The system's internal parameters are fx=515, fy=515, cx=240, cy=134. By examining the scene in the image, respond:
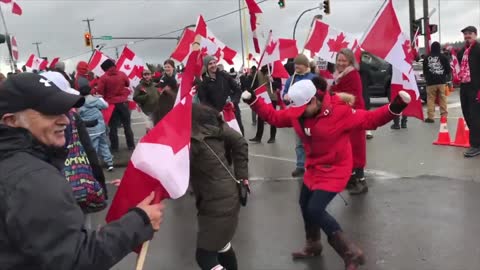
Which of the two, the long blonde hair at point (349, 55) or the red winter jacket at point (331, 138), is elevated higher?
the long blonde hair at point (349, 55)

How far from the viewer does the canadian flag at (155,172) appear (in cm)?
232

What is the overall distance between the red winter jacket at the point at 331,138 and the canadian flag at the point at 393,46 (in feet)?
4.72

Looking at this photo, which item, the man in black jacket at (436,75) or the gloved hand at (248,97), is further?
the man in black jacket at (436,75)

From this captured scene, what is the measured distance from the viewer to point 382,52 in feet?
18.2

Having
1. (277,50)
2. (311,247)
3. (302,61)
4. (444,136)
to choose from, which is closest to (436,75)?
(444,136)

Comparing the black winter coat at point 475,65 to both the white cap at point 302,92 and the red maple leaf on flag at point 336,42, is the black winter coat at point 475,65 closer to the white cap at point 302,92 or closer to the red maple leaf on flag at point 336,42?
the red maple leaf on flag at point 336,42

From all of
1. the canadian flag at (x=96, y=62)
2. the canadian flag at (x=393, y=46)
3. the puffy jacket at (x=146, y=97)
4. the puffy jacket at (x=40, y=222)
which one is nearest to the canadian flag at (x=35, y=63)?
the canadian flag at (x=96, y=62)

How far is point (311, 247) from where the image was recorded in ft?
15.1

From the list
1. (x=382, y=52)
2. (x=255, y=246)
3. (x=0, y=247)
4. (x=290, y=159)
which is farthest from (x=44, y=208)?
(x=290, y=159)

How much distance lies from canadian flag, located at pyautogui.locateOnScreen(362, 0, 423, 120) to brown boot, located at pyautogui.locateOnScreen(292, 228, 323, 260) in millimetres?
1885

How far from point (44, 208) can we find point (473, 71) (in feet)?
26.3

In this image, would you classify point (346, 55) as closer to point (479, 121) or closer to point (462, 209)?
point (462, 209)

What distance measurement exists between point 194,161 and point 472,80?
629 centimetres

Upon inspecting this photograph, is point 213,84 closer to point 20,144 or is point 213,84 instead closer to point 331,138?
point 331,138
